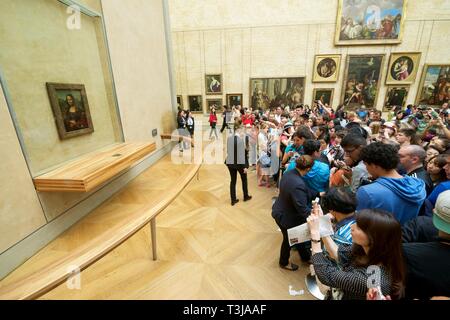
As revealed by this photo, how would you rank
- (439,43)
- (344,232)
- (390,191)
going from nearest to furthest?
1. (344,232)
2. (390,191)
3. (439,43)

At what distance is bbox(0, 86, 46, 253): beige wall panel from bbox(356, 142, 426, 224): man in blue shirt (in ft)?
14.8

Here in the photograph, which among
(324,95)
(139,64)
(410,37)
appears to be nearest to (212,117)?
(139,64)

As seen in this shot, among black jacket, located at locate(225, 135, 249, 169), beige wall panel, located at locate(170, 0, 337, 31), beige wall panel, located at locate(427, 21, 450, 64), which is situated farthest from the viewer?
beige wall panel, located at locate(170, 0, 337, 31)

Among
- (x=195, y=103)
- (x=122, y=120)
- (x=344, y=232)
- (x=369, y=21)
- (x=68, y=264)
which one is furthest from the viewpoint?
(x=195, y=103)

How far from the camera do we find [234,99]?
13500 mm

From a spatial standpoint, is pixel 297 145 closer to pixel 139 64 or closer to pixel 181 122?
pixel 139 64

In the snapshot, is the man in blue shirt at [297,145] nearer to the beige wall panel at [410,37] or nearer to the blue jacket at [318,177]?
the blue jacket at [318,177]

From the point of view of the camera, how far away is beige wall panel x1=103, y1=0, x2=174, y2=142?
18.7ft

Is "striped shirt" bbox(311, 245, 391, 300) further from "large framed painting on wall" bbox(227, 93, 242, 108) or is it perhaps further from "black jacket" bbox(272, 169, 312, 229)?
"large framed painting on wall" bbox(227, 93, 242, 108)

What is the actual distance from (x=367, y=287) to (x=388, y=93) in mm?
14385

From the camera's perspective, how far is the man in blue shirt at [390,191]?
190 centimetres

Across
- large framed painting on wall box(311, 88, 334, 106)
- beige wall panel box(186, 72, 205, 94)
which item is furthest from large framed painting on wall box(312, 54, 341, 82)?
beige wall panel box(186, 72, 205, 94)

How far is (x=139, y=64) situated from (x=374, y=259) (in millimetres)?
7440
